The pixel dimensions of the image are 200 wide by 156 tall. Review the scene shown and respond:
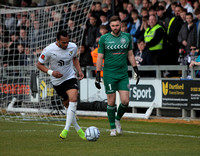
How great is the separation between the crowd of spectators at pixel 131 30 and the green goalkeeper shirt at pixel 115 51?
4222 mm

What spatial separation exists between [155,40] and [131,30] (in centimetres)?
190

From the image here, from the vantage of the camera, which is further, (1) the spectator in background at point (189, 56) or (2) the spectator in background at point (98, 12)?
(2) the spectator in background at point (98, 12)

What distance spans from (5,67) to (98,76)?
7381 mm

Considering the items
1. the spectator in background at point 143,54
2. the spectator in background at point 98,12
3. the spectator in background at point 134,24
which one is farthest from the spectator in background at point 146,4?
the spectator in background at point 98,12

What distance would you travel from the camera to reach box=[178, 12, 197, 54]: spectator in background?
14.4m

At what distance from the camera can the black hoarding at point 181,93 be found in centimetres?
1400

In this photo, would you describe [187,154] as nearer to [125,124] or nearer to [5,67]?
[125,124]

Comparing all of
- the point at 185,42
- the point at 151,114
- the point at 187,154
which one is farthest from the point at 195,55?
the point at 187,154

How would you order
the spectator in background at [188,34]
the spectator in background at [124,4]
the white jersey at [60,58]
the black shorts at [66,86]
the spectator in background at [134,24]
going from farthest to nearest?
1. the spectator in background at [124,4]
2. the spectator in background at [134,24]
3. the spectator in background at [188,34]
4. the white jersey at [60,58]
5. the black shorts at [66,86]

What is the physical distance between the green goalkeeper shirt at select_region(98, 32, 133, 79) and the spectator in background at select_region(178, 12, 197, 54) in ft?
14.3

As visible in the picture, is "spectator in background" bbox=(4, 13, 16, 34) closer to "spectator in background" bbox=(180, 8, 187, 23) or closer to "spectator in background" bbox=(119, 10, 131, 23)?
"spectator in background" bbox=(119, 10, 131, 23)

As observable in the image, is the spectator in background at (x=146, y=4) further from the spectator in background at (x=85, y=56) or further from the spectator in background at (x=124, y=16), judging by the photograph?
the spectator in background at (x=85, y=56)

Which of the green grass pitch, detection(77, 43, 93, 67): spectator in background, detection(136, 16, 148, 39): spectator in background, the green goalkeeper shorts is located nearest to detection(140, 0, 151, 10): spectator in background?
detection(136, 16, 148, 39): spectator in background

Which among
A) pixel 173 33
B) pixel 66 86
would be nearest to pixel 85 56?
pixel 173 33
